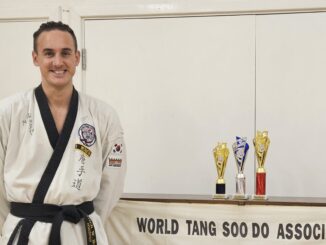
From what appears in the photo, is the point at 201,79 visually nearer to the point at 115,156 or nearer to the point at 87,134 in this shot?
the point at 115,156

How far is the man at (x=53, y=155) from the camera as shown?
1873mm

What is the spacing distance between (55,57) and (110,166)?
0.52 meters

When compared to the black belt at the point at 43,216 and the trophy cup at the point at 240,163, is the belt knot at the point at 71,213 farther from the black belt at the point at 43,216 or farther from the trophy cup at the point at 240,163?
the trophy cup at the point at 240,163

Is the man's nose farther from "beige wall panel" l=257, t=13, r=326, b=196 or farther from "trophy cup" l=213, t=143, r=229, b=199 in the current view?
"beige wall panel" l=257, t=13, r=326, b=196

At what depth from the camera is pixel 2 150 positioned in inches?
76.2

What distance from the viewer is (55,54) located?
6.39 ft

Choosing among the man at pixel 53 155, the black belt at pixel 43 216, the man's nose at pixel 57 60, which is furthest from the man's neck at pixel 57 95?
the black belt at pixel 43 216

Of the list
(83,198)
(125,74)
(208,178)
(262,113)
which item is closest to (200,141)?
(208,178)

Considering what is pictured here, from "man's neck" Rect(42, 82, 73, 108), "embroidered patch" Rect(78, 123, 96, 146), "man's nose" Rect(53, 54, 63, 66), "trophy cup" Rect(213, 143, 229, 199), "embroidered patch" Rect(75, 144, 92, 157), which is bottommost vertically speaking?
"trophy cup" Rect(213, 143, 229, 199)

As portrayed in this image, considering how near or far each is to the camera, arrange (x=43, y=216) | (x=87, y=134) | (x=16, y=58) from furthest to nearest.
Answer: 1. (x=16, y=58)
2. (x=87, y=134)
3. (x=43, y=216)

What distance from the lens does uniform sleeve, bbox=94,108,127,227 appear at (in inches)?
82.3

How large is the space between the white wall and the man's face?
1072 mm

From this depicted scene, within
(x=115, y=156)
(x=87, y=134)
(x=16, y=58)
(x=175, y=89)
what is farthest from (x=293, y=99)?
(x=16, y=58)

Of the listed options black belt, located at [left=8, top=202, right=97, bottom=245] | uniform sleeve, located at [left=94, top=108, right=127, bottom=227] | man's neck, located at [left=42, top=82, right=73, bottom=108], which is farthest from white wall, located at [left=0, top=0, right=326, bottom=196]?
black belt, located at [left=8, top=202, right=97, bottom=245]
